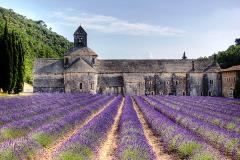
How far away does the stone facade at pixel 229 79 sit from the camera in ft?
188

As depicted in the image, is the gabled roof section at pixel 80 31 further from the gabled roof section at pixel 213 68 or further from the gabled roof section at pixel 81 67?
the gabled roof section at pixel 213 68

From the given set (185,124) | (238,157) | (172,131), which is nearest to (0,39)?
(185,124)

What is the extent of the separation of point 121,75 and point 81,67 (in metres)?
7.01

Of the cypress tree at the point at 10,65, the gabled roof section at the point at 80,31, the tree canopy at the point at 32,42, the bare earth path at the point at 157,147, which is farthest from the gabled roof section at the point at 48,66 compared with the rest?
the bare earth path at the point at 157,147

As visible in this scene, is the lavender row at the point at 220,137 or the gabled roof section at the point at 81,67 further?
the gabled roof section at the point at 81,67

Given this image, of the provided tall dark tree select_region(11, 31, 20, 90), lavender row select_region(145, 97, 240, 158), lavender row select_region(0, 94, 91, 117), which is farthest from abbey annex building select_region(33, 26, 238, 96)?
lavender row select_region(145, 97, 240, 158)

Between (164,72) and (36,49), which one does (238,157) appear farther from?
(36,49)

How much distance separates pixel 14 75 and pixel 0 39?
153 inches

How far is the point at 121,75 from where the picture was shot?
6244 centimetres

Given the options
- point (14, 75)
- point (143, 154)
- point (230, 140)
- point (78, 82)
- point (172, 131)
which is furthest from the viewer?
point (78, 82)

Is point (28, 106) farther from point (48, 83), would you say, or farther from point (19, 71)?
point (48, 83)

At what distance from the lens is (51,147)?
11.3 m

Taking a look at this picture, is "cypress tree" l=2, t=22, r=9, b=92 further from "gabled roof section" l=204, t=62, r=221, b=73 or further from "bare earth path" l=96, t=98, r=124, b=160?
"gabled roof section" l=204, t=62, r=221, b=73

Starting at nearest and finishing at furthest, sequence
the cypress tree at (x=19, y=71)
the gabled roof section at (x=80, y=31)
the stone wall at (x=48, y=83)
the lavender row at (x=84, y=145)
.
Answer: the lavender row at (x=84, y=145), the cypress tree at (x=19, y=71), the stone wall at (x=48, y=83), the gabled roof section at (x=80, y=31)
